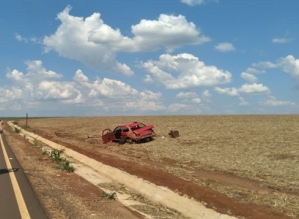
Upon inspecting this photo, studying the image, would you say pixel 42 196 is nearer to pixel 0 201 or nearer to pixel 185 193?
pixel 0 201

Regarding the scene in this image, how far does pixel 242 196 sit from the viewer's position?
10.5 metres

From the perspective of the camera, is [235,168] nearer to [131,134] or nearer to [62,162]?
[62,162]

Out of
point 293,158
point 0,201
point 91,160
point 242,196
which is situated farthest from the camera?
point 91,160

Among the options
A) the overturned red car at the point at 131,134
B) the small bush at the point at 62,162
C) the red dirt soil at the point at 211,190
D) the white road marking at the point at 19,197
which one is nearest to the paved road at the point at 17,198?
the white road marking at the point at 19,197

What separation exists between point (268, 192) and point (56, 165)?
10.5 metres

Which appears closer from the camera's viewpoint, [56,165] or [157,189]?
[157,189]

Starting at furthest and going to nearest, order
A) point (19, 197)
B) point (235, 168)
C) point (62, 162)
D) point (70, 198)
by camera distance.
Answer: point (62, 162) < point (235, 168) < point (70, 198) < point (19, 197)

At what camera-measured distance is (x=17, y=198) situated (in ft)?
33.0

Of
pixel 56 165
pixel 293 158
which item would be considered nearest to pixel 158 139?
pixel 56 165

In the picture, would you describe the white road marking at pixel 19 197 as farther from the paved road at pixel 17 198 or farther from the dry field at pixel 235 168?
the dry field at pixel 235 168

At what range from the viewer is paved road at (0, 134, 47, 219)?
27.6 feet

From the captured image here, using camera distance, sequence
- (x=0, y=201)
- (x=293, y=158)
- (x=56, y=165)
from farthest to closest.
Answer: (x=56, y=165), (x=293, y=158), (x=0, y=201)

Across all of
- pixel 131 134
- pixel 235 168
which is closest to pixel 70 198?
pixel 235 168

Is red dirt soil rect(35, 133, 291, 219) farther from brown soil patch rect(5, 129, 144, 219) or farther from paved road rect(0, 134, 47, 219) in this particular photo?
paved road rect(0, 134, 47, 219)
